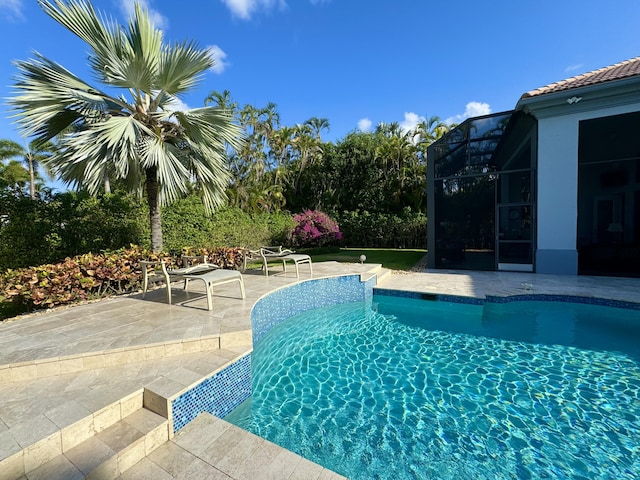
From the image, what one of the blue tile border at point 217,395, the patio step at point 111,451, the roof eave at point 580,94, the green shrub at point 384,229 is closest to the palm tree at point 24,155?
the green shrub at point 384,229

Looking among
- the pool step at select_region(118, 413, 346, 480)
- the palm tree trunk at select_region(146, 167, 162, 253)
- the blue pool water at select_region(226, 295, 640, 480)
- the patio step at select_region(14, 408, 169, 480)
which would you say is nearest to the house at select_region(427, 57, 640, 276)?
the blue pool water at select_region(226, 295, 640, 480)

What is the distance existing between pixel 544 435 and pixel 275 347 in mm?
3671

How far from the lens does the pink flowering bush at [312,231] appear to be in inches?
647

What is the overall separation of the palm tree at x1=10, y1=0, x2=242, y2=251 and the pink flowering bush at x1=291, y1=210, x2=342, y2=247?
31.7 feet

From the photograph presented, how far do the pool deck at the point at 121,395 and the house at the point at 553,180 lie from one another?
30.3 feet

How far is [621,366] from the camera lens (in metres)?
4.09

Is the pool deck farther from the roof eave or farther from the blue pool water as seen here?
the roof eave

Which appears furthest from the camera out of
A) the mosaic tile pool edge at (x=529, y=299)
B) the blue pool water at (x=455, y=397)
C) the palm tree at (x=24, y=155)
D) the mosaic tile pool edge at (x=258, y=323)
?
the palm tree at (x=24, y=155)

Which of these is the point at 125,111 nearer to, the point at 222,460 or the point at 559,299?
the point at 222,460

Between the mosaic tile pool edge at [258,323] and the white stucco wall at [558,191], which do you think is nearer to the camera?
the mosaic tile pool edge at [258,323]

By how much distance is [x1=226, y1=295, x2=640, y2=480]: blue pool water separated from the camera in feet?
8.32

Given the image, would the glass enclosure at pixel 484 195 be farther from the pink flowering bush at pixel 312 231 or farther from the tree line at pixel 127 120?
the tree line at pixel 127 120

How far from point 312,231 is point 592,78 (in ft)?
41.1

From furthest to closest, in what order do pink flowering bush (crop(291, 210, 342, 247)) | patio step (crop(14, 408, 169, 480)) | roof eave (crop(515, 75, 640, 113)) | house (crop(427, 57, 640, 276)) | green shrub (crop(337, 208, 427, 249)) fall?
1. green shrub (crop(337, 208, 427, 249))
2. pink flowering bush (crop(291, 210, 342, 247))
3. house (crop(427, 57, 640, 276))
4. roof eave (crop(515, 75, 640, 113))
5. patio step (crop(14, 408, 169, 480))
